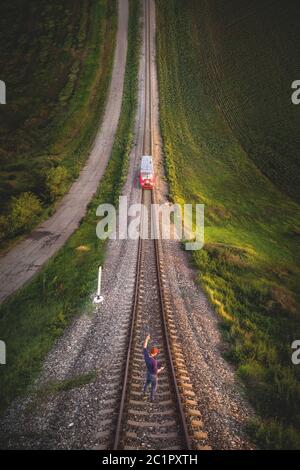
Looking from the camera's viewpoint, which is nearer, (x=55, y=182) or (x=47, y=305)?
(x=47, y=305)

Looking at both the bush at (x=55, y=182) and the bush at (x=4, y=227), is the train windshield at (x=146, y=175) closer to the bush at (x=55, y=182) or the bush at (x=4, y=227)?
the bush at (x=55, y=182)

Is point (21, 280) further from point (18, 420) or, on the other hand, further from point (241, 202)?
point (241, 202)

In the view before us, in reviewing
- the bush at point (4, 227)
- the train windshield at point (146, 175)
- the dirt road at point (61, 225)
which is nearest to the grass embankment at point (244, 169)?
the train windshield at point (146, 175)

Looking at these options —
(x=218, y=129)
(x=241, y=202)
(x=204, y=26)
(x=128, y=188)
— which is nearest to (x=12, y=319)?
(x=128, y=188)

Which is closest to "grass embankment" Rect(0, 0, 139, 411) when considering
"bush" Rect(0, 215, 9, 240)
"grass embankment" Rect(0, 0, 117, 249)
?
Answer: "bush" Rect(0, 215, 9, 240)

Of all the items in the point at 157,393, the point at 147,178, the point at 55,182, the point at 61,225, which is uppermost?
the point at 147,178

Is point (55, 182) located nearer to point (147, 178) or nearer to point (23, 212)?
point (23, 212)

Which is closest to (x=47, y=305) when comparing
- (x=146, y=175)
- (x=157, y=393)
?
(x=157, y=393)
